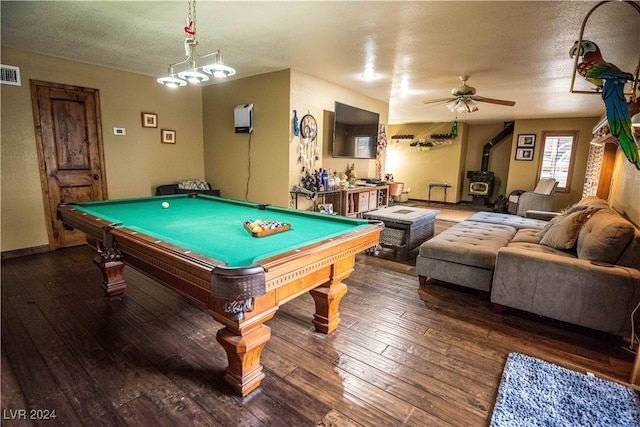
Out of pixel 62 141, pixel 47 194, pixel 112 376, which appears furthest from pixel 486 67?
pixel 47 194

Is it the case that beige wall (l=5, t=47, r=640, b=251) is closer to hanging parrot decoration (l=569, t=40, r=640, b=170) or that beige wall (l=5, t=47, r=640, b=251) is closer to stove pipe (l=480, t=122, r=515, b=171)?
hanging parrot decoration (l=569, t=40, r=640, b=170)

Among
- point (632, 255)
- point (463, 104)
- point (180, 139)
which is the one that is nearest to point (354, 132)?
point (463, 104)

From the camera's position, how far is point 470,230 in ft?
12.3

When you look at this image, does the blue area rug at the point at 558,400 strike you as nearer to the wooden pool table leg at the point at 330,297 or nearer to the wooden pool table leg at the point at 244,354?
the wooden pool table leg at the point at 330,297

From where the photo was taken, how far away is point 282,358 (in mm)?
2035

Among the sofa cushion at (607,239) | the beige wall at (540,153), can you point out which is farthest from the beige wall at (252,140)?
the beige wall at (540,153)

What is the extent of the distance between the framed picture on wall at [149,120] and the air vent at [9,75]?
140 cm

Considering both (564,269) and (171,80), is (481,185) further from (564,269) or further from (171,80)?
(171,80)

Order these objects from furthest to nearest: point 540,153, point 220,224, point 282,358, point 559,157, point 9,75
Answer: point 540,153 < point 559,157 < point 9,75 < point 220,224 < point 282,358

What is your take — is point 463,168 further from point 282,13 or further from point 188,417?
point 188,417

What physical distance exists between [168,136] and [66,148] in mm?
1352

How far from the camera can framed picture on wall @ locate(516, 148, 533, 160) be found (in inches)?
318

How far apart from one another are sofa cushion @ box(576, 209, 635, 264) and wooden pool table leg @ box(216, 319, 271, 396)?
2.48 metres

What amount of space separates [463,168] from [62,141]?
9.43 metres
